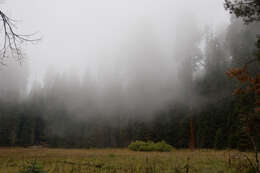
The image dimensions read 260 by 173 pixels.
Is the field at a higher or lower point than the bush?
higher

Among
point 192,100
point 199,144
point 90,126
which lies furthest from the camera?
point 90,126

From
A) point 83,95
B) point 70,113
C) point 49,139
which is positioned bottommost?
point 49,139

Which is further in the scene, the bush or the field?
the bush

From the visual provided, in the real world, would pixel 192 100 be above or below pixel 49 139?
above

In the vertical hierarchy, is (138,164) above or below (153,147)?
above

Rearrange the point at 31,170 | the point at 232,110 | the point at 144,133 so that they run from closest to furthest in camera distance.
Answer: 1. the point at 31,170
2. the point at 232,110
3. the point at 144,133

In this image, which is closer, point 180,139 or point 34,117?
point 180,139

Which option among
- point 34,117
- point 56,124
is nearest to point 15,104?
point 34,117

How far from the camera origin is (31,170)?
533 cm

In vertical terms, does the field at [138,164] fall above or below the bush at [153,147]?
above

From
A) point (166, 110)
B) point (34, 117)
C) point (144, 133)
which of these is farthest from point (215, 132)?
point (34, 117)

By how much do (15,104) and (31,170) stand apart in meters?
58.6

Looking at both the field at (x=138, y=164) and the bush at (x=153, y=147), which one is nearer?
the field at (x=138, y=164)

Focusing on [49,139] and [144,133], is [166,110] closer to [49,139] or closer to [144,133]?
[144,133]
